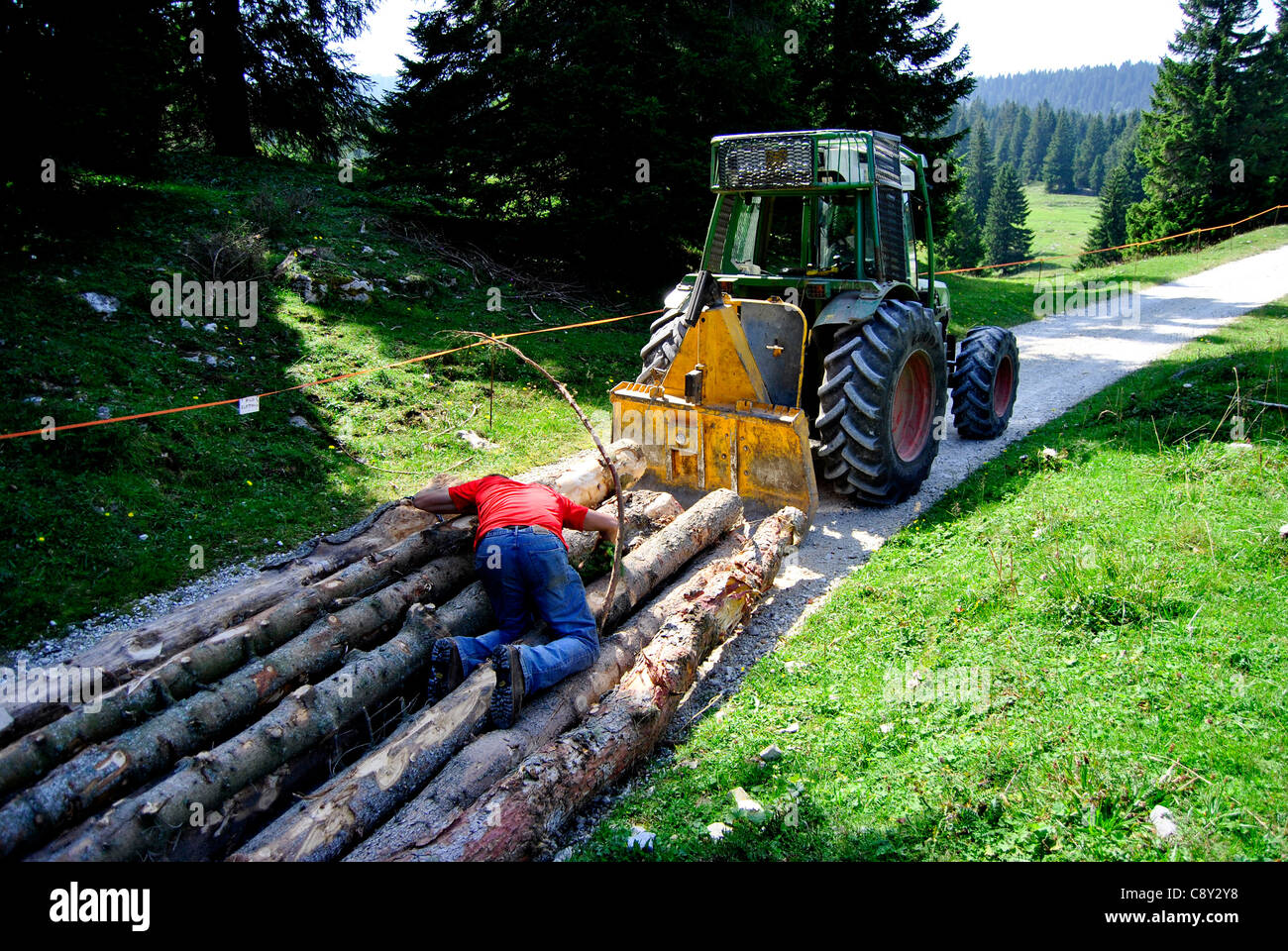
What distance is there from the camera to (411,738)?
11.6 feet

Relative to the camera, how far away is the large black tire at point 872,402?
664 centimetres

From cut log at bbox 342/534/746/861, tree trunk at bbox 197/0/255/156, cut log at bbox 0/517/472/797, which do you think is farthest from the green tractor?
tree trunk at bbox 197/0/255/156

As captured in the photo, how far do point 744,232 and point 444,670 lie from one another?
5.42 meters

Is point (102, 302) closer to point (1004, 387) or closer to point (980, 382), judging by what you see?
point (980, 382)

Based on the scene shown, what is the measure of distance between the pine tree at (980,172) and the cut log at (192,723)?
257 ft

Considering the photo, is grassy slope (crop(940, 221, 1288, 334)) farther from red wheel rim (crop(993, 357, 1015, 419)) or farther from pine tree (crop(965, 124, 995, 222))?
pine tree (crop(965, 124, 995, 222))

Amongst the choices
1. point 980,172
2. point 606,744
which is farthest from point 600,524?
point 980,172

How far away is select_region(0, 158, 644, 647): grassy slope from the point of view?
6254 millimetres

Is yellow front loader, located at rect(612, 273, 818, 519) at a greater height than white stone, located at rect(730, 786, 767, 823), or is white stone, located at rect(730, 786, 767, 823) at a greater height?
yellow front loader, located at rect(612, 273, 818, 519)

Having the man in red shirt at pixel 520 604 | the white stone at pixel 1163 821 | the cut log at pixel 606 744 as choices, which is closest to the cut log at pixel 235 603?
the man in red shirt at pixel 520 604

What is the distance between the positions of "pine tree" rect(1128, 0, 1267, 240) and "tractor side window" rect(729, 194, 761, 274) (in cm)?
2923
